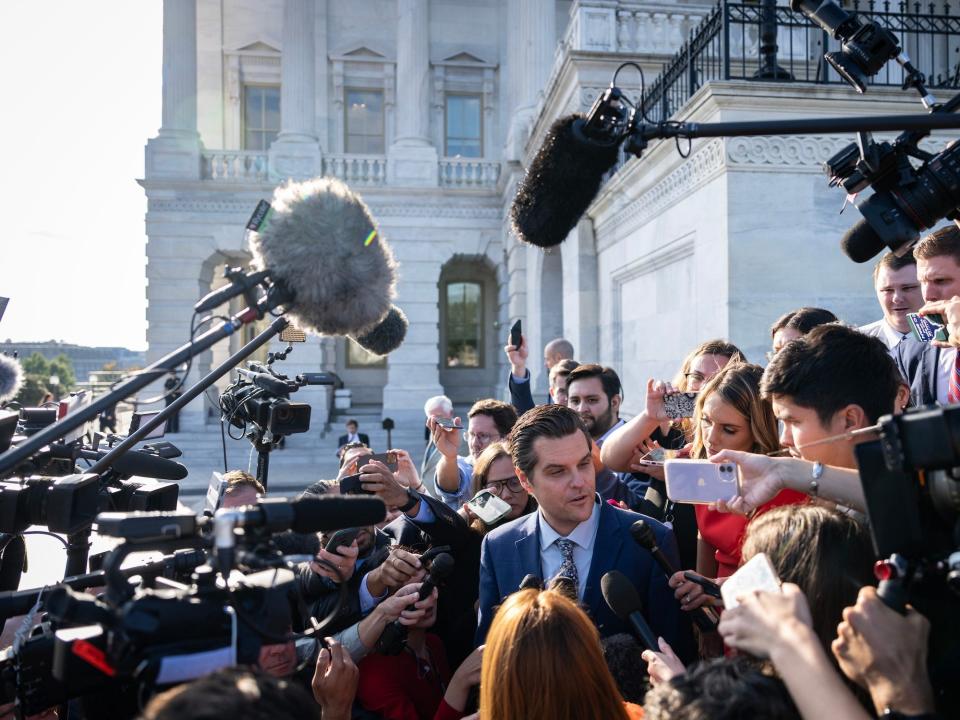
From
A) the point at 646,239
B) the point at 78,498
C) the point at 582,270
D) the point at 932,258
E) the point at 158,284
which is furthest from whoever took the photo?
the point at 158,284

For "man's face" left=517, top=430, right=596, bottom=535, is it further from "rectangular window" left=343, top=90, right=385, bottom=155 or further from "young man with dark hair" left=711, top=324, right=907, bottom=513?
"rectangular window" left=343, top=90, right=385, bottom=155

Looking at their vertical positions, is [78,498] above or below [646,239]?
below

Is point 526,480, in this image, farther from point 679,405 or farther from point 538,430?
point 679,405

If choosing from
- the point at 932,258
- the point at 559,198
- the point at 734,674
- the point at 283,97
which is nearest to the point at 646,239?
the point at 932,258

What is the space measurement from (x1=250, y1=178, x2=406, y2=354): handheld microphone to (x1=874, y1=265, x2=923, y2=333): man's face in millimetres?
3184

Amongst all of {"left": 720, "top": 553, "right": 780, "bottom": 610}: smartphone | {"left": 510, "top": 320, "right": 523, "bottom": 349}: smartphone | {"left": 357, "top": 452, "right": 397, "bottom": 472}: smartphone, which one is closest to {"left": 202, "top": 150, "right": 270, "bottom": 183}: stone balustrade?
{"left": 510, "top": 320, "right": 523, "bottom": 349}: smartphone

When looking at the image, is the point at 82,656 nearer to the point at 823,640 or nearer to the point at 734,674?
the point at 734,674

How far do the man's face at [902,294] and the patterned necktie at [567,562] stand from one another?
246 cm

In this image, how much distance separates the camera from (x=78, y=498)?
198 centimetres

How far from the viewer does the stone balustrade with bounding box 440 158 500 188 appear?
20891 millimetres

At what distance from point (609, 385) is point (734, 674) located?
3216 mm

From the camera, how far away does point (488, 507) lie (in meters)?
3.20

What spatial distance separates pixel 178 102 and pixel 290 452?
1122 cm

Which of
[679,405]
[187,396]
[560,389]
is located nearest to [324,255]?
[187,396]
